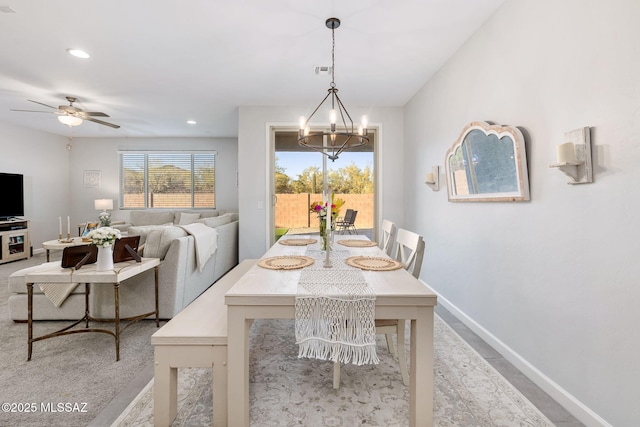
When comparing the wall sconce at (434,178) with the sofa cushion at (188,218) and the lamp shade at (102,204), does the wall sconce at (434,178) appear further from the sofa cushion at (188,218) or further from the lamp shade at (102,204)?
the lamp shade at (102,204)

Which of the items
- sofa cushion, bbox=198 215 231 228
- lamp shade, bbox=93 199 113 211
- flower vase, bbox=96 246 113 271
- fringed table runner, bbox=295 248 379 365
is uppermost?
lamp shade, bbox=93 199 113 211

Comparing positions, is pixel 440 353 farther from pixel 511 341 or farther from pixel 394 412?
pixel 394 412

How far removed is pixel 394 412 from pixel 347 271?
769 millimetres

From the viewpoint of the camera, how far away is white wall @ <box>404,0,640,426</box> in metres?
1.27

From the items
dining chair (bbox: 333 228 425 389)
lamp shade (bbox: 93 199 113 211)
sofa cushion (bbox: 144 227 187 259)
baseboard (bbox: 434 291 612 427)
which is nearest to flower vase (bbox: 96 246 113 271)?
sofa cushion (bbox: 144 227 187 259)

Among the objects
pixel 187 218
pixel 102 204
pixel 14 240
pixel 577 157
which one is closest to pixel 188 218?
pixel 187 218

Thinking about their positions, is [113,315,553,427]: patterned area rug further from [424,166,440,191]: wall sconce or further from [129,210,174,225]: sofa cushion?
[129,210,174,225]: sofa cushion

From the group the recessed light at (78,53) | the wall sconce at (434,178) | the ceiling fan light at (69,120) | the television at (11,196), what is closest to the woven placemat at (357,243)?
the wall sconce at (434,178)

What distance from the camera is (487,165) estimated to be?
2.22m

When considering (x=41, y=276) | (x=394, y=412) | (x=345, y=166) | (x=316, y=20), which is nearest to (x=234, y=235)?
(x=345, y=166)

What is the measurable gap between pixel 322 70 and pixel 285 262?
2144 millimetres

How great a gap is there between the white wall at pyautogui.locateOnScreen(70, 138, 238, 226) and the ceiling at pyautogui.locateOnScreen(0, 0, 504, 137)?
2215 mm

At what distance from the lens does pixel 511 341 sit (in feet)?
6.65

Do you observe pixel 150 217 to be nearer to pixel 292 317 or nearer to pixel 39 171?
pixel 39 171
